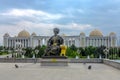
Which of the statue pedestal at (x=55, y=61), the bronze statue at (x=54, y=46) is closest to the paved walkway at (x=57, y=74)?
the statue pedestal at (x=55, y=61)

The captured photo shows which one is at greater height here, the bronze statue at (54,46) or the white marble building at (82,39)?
the white marble building at (82,39)

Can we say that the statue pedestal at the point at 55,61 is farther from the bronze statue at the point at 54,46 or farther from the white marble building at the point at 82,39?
the white marble building at the point at 82,39

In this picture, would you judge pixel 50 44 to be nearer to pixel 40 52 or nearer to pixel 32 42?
pixel 40 52

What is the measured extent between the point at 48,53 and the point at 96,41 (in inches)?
5506

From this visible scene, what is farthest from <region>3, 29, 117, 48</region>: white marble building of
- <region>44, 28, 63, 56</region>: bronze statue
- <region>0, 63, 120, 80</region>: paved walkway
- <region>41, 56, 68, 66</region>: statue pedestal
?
<region>0, 63, 120, 80</region>: paved walkway

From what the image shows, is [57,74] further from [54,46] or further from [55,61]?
[54,46]

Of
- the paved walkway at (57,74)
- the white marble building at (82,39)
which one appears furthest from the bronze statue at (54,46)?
the white marble building at (82,39)

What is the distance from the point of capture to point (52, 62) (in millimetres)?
29219

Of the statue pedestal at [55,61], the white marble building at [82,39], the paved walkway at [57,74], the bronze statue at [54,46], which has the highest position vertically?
the white marble building at [82,39]

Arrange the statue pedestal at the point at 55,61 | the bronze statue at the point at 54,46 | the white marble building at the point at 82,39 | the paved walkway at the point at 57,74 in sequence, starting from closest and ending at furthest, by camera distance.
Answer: the paved walkway at the point at 57,74
the statue pedestal at the point at 55,61
the bronze statue at the point at 54,46
the white marble building at the point at 82,39

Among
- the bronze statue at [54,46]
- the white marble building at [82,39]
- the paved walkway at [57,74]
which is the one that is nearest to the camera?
the paved walkway at [57,74]

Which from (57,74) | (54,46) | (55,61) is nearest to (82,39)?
(54,46)

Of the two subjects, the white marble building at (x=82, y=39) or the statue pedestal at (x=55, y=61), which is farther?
the white marble building at (x=82, y=39)

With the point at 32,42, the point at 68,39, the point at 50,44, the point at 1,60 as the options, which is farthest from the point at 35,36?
the point at 50,44
